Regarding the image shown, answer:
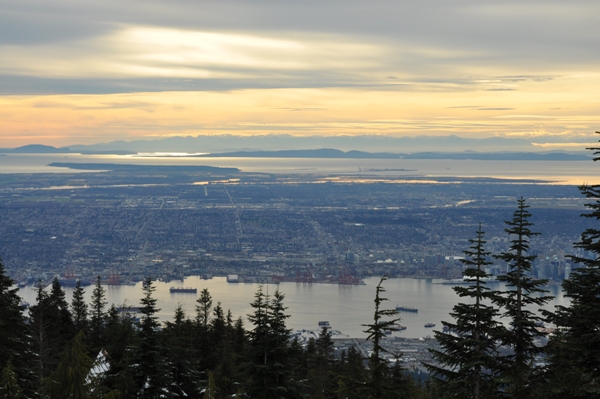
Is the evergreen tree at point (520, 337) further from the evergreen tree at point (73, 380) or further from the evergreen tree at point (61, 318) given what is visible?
the evergreen tree at point (61, 318)

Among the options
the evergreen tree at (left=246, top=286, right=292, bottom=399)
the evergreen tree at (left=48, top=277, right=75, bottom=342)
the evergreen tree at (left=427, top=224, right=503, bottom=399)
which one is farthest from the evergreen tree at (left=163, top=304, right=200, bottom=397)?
the evergreen tree at (left=48, top=277, right=75, bottom=342)

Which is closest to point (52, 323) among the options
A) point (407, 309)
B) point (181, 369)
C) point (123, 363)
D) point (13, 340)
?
point (181, 369)

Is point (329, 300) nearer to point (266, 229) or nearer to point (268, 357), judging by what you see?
point (268, 357)

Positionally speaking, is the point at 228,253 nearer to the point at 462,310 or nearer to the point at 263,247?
the point at 263,247

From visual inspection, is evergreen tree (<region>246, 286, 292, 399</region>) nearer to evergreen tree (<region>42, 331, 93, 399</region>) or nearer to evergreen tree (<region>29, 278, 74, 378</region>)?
evergreen tree (<region>42, 331, 93, 399</region>)

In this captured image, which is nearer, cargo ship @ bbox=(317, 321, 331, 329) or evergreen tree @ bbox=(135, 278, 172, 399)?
evergreen tree @ bbox=(135, 278, 172, 399)

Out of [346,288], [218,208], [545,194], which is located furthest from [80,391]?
[545,194]
